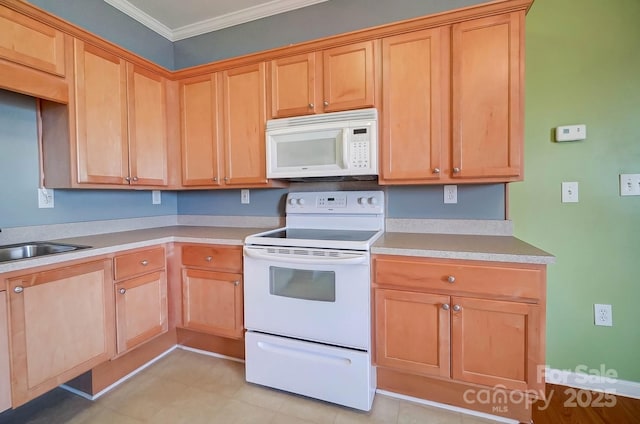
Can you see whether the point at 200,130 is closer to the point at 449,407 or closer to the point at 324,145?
the point at 324,145

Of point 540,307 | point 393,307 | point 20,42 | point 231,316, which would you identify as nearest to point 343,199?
point 393,307

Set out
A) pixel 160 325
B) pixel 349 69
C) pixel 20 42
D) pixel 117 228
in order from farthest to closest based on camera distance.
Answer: pixel 117 228
pixel 160 325
pixel 349 69
pixel 20 42

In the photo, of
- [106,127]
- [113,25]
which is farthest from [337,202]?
[113,25]

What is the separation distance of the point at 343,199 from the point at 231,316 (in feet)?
3.68

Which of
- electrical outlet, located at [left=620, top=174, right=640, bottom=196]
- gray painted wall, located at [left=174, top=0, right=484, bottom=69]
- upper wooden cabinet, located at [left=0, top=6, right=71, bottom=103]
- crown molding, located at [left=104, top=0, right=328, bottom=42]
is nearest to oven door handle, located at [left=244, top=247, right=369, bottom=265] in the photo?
upper wooden cabinet, located at [left=0, top=6, right=71, bottom=103]

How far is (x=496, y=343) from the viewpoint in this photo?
4.62 feet

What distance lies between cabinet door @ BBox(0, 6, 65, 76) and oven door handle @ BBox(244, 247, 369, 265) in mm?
1503

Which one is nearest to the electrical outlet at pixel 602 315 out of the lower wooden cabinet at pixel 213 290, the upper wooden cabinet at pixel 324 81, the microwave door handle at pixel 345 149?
the microwave door handle at pixel 345 149

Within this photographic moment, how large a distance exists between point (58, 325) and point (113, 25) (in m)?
2.21

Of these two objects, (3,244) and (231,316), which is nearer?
(3,244)

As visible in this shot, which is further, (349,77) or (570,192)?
(349,77)

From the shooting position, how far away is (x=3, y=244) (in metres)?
1.63

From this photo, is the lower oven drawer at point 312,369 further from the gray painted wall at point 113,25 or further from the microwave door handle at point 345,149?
the gray painted wall at point 113,25

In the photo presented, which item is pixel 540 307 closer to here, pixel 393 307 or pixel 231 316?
pixel 393 307
